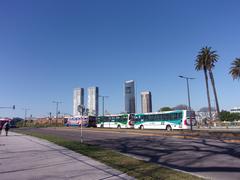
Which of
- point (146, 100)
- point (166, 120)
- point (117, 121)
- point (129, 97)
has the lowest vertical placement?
point (117, 121)

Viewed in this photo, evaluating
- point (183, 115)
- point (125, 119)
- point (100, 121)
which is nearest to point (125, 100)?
point (100, 121)

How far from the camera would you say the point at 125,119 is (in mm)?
48219

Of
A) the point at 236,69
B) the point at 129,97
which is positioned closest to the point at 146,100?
the point at 129,97

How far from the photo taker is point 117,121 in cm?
5078

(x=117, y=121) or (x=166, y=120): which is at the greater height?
(x=166, y=120)

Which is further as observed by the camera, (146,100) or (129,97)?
(146,100)

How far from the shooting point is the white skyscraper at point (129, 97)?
107 meters

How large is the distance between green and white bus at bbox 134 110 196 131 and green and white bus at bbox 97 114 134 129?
245cm

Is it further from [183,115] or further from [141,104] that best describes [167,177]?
[141,104]

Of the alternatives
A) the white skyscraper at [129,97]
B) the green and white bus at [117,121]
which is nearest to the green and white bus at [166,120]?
the green and white bus at [117,121]

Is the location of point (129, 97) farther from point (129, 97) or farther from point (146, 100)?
point (146, 100)

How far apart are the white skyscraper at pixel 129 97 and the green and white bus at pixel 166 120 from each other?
61238mm

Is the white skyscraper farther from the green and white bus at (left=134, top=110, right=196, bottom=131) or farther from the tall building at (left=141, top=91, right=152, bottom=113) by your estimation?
the green and white bus at (left=134, top=110, right=196, bottom=131)

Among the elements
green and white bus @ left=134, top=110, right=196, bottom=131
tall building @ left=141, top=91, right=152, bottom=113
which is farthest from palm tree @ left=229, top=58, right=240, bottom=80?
tall building @ left=141, top=91, right=152, bottom=113
